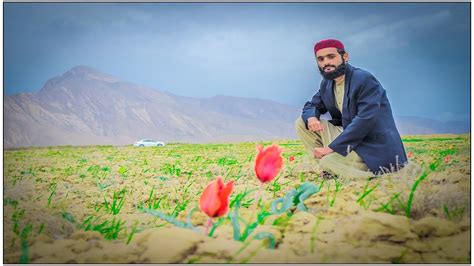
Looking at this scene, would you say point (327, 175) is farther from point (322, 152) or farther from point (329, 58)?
point (329, 58)

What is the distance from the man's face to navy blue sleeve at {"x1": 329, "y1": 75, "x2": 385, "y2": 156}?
0.22 meters

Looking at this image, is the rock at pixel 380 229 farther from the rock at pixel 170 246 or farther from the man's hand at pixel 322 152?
the man's hand at pixel 322 152

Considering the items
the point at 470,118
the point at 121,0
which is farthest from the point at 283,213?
the point at 121,0

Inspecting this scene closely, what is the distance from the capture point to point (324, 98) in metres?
3.12

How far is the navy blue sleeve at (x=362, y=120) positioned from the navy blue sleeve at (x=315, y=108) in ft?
1.16

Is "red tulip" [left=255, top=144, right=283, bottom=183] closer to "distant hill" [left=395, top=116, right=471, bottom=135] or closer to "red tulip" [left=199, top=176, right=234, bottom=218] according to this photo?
"red tulip" [left=199, top=176, right=234, bottom=218]

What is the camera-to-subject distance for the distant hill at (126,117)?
3.21 meters

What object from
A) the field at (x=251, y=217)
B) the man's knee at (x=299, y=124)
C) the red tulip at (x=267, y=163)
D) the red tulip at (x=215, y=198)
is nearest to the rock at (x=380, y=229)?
the field at (x=251, y=217)

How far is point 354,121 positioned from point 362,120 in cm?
5

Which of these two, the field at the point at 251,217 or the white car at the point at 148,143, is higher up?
the white car at the point at 148,143

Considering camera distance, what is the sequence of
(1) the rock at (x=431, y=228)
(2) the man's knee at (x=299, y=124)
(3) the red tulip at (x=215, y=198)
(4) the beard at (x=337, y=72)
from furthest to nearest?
1. (2) the man's knee at (x=299, y=124)
2. (4) the beard at (x=337, y=72)
3. (1) the rock at (x=431, y=228)
4. (3) the red tulip at (x=215, y=198)

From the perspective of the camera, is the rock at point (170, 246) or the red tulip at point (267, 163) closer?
the rock at point (170, 246)

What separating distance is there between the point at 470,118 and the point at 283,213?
1.52m

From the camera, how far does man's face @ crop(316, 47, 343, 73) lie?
2924mm
